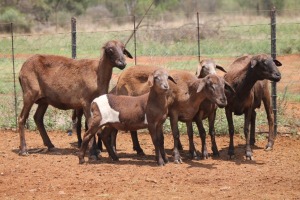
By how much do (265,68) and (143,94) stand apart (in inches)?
87.4

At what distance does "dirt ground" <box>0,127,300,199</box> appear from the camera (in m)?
9.07

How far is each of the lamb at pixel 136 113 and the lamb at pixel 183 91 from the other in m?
0.41

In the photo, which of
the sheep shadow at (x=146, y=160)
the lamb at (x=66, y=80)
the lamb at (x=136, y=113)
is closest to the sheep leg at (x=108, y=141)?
the sheep shadow at (x=146, y=160)

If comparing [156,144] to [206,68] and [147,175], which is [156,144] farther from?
[206,68]

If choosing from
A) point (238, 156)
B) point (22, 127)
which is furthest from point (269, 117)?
point (22, 127)

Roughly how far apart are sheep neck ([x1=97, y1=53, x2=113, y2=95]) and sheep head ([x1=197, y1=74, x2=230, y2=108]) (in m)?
1.84

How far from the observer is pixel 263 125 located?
14391 millimetres

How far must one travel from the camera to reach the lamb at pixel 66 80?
38.8 ft

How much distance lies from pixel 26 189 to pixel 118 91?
10.8 feet

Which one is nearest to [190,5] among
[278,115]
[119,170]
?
[278,115]

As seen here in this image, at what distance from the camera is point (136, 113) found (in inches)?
430

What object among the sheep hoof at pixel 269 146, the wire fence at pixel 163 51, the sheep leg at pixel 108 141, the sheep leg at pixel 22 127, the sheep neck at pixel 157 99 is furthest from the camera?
the wire fence at pixel 163 51

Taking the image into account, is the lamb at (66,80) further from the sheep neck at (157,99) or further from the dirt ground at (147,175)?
the sheep neck at (157,99)

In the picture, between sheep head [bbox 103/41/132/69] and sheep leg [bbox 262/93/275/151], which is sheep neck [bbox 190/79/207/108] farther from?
sheep leg [bbox 262/93/275/151]
